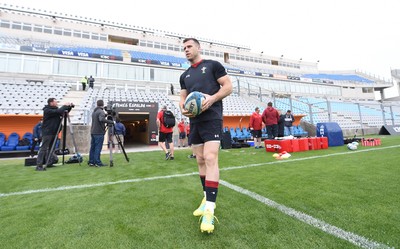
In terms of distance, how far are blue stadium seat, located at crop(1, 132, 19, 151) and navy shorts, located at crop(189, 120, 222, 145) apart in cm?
1104

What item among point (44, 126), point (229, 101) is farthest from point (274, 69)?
point (44, 126)

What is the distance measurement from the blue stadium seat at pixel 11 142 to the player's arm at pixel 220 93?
11.3 m

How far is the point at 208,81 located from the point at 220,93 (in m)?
0.25

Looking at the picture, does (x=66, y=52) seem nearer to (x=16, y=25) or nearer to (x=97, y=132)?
(x=16, y=25)

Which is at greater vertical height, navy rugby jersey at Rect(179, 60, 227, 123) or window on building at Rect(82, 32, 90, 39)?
window on building at Rect(82, 32, 90, 39)

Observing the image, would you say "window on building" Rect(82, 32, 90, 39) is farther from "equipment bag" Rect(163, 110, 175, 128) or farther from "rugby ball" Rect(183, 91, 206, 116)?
"rugby ball" Rect(183, 91, 206, 116)

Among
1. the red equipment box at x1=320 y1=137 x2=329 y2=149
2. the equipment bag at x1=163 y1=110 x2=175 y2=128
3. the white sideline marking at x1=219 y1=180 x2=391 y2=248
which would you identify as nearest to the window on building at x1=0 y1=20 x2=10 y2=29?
the equipment bag at x1=163 y1=110 x2=175 y2=128

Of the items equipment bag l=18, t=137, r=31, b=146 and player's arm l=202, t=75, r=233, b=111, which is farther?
equipment bag l=18, t=137, r=31, b=146

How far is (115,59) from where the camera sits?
27516 mm

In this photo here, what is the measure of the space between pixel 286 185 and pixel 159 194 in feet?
5.98

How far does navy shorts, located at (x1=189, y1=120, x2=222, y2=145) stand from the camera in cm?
208

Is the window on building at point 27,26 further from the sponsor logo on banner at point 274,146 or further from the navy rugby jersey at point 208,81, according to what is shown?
the navy rugby jersey at point 208,81

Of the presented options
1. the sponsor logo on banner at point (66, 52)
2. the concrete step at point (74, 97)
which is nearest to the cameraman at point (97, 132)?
the concrete step at point (74, 97)

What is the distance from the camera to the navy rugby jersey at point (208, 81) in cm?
215
